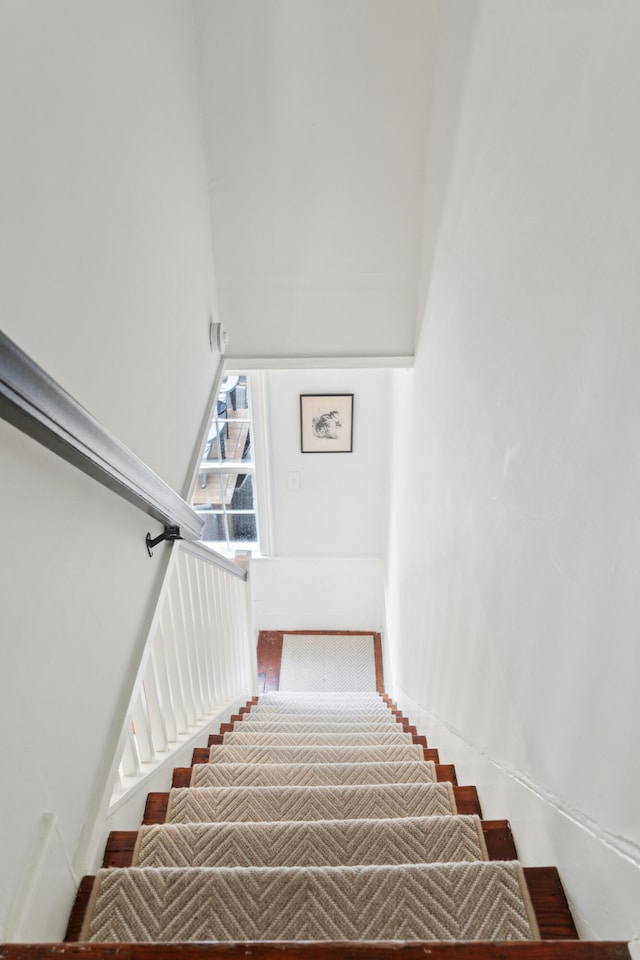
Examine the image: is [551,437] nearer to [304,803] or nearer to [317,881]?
[317,881]

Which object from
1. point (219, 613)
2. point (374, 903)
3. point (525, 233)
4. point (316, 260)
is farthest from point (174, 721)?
point (316, 260)

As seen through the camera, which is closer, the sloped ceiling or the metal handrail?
the metal handrail

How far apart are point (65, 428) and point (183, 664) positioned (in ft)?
4.00

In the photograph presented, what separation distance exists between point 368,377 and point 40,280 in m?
3.59

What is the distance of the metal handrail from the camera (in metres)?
0.72

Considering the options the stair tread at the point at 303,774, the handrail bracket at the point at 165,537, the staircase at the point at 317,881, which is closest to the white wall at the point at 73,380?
the handrail bracket at the point at 165,537

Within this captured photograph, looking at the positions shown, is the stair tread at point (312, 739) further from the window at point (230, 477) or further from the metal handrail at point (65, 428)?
the window at point (230, 477)

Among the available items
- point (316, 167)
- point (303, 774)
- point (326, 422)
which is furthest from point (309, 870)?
point (326, 422)

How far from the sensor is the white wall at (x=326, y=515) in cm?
453

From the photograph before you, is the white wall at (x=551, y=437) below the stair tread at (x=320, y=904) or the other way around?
the other way around

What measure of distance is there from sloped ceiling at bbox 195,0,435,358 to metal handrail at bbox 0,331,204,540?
177 cm

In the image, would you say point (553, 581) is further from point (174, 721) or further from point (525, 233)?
point (174, 721)

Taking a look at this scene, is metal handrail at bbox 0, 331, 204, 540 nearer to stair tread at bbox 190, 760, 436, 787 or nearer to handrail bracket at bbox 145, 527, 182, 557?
handrail bracket at bbox 145, 527, 182, 557

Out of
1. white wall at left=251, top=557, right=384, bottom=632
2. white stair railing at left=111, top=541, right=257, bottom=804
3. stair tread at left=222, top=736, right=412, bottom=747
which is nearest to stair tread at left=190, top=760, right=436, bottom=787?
white stair railing at left=111, top=541, right=257, bottom=804
